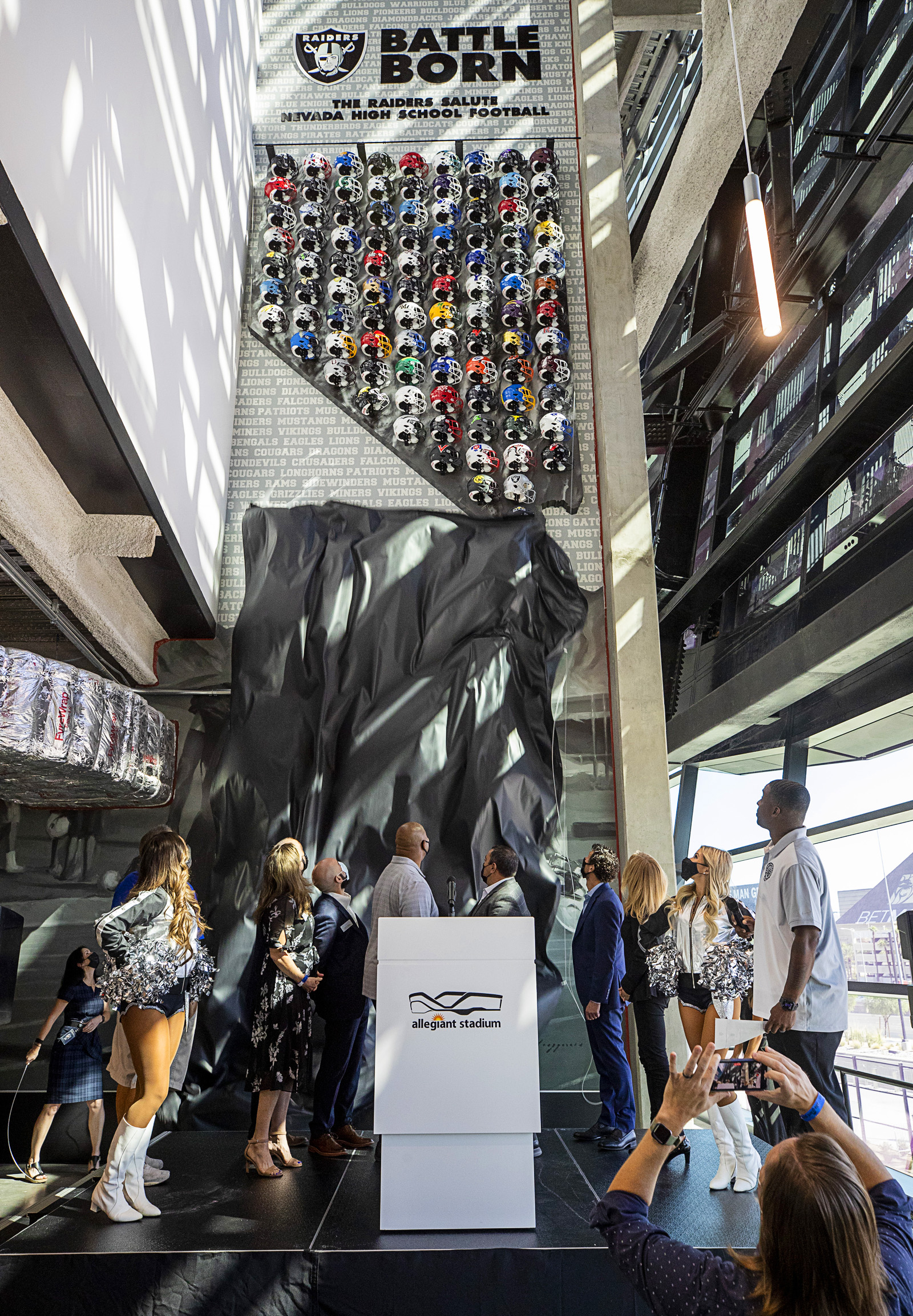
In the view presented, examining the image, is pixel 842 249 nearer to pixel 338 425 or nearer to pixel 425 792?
pixel 338 425

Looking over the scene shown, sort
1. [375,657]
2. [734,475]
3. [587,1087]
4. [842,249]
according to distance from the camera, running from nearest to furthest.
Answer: [587,1087] < [375,657] < [842,249] < [734,475]

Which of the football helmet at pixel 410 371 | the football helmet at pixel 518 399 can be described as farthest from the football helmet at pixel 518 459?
the football helmet at pixel 410 371

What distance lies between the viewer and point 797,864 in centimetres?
331

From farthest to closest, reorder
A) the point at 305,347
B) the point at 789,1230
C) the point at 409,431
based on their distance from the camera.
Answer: the point at 305,347 < the point at 409,431 < the point at 789,1230

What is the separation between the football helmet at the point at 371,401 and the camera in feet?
20.7

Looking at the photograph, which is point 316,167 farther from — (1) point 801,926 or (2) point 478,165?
(1) point 801,926

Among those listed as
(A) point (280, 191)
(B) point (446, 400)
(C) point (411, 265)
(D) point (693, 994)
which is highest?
(A) point (280, 191)

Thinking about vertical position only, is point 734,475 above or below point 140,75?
above

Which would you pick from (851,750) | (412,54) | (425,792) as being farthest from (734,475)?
(425,792)

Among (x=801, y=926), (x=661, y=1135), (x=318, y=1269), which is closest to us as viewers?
(x=661, y=1135)

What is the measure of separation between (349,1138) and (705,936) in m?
1.84

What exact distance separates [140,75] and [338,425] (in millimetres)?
2590

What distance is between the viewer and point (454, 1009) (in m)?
2.82

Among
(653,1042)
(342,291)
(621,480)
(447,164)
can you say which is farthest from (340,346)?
(653,1042)
